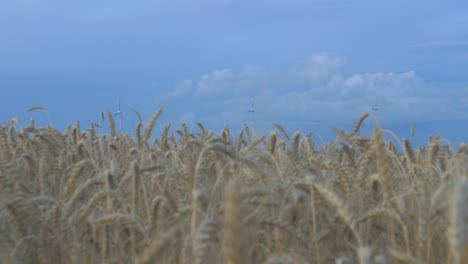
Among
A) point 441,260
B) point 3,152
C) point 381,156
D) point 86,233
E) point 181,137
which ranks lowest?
point 441,260

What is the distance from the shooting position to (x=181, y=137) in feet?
24.0

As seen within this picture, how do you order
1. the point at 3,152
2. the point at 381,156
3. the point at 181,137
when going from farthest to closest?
the point at 181,137 < the point at 3,152 < the point at 381,156

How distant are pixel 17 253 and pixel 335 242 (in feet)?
4.72

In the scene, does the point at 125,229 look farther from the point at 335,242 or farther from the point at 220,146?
the point at 335,242

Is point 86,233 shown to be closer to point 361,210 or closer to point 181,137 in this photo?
point 361,210

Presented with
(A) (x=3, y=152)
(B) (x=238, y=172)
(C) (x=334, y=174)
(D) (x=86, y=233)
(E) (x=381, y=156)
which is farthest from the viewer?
(A) (x=3, y=152)

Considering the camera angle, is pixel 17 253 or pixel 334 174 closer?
pixel 17 253

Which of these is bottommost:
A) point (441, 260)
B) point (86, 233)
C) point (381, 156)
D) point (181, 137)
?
point (441, 260)

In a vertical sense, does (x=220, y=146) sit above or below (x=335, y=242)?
above

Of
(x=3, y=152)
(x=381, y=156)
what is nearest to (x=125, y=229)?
(x=381, y=156)

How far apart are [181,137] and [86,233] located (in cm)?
435

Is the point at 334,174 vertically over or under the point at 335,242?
over

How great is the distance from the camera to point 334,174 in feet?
11.3

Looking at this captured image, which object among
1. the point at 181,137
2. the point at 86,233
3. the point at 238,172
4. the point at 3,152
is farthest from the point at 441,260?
the point at 181,137
